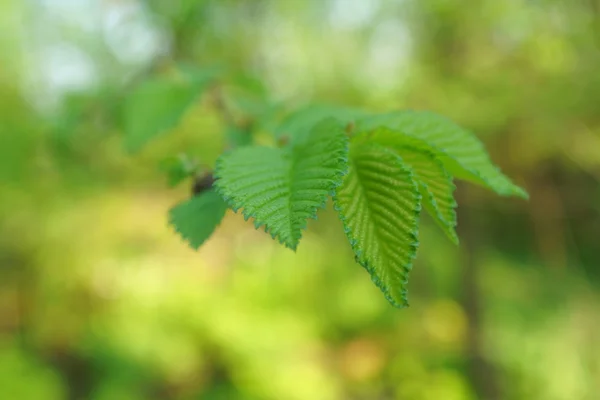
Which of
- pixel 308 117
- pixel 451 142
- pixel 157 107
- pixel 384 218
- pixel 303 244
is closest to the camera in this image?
pixel 384 218

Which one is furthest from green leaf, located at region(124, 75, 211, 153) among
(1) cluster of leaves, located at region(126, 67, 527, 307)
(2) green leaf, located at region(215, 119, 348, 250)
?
(2) green leaf, located at region(215, 119, 348, 250)

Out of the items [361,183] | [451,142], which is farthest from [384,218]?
[451,142]

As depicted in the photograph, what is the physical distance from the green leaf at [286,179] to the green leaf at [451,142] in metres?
0.07

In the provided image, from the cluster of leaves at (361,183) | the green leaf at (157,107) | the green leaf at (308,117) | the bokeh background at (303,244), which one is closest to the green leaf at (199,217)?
the cluster of leaves at (361,183)

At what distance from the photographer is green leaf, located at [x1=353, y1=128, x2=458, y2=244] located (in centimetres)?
42

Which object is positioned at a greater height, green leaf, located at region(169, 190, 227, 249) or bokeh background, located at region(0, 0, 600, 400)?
bokeh background, located at region(0, 0, 600, 400)

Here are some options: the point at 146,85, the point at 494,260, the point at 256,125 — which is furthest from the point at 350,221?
the point at 494,260

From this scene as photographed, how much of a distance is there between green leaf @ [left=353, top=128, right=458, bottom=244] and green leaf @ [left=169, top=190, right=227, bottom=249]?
6.1 inches

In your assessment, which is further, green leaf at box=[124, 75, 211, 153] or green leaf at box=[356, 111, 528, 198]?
green leaf at box=[124, 75, 211, 153]

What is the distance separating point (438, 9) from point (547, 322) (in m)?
2.82

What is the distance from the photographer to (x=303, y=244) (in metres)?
4.52

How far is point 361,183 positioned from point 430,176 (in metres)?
0.09

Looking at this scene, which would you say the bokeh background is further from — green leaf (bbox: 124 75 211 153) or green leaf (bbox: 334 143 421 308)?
green leaf (bbox: 334 143 421 308)

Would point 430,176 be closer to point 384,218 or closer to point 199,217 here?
point 384,218
